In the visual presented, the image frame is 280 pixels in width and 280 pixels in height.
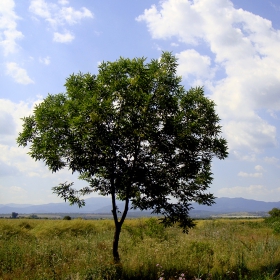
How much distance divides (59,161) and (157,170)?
3936mm

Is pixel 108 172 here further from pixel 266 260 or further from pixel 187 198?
pixel 266 260

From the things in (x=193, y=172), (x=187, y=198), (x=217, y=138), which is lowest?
(x=187, y=198)

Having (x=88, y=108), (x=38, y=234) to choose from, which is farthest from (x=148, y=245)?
(x=38, y=234)

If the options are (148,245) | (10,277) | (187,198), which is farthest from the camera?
(148,245)

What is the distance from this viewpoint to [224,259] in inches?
539

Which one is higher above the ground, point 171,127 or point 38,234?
point 171,127

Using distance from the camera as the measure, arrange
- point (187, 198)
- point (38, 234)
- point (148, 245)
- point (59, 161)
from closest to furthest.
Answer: point (59, 161) < point (187, 198) < point (148, 245) < point (38, 234)

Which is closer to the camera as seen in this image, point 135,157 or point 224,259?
point 135,157

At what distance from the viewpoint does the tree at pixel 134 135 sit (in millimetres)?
11867

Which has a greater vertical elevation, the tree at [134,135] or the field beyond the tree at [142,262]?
the tree at [134,135]

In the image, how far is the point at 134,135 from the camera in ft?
39.5

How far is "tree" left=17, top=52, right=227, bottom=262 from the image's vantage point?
1187cm

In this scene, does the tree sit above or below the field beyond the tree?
above

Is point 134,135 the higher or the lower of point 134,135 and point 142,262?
the higher
